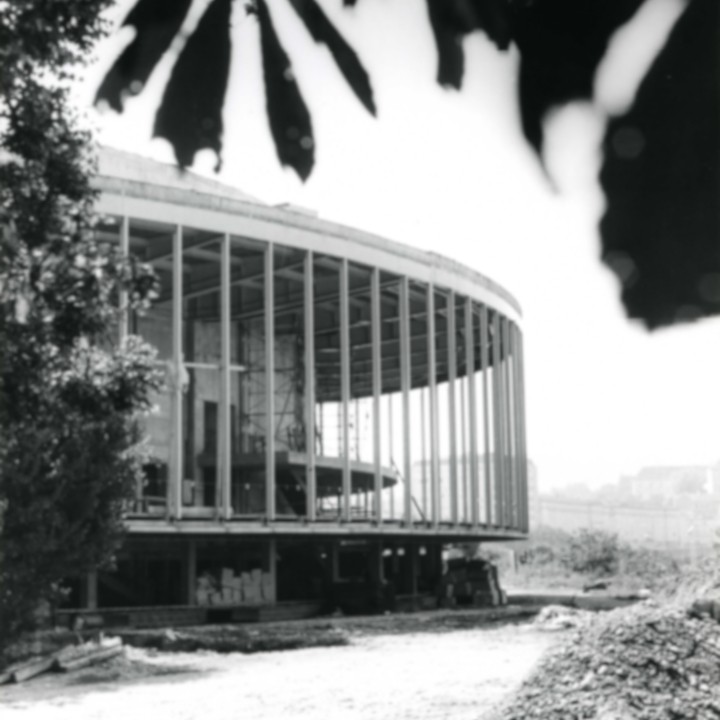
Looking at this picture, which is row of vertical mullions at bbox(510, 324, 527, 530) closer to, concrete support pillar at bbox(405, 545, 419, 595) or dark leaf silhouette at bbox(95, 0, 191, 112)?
concrete support pillar at bbox(405, 545, 419, 595)

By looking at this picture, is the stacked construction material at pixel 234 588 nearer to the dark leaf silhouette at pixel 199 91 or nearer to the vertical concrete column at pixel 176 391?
the vertical concrete column at pixel 176 391

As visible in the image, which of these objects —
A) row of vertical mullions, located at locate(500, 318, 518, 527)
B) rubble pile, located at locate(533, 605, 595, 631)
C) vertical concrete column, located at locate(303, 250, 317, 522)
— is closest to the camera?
rubble pile, located at locate(533, 605, 595, 631)

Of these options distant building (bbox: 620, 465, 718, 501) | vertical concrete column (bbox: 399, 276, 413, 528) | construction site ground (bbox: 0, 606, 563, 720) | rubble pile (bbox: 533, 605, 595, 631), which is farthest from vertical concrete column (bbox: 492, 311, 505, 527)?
distant building (bbox: 620, 465, 718, 501)

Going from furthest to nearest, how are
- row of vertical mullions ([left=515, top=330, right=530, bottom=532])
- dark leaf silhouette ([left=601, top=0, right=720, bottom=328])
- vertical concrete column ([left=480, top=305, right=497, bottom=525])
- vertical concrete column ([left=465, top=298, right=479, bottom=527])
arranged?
row of vertical mullions ([left=515, top=330, right=530, bottom=532]) < vertical concrete column ([left=480, top=305, right=497, bottom=525]) < vertical concrete column ([left=465, top=298, right=479, bottom=527]) < dark leaf silhouette ([left=601, top=0, right=720, bottom=328])

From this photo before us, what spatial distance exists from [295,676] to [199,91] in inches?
651

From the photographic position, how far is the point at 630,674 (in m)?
11.8


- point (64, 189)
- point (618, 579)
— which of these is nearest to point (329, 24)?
point (64, 189)

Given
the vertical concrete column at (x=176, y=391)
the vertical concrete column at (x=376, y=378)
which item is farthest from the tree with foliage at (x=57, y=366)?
the vertical concrete column at (x=376, y=378)

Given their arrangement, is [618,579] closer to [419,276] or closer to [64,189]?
[419,276]

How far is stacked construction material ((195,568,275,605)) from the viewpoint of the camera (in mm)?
29203

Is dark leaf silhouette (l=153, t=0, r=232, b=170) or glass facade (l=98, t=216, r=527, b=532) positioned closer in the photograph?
dark leaf silhouette (l=153, t=0, r=232, b=170)

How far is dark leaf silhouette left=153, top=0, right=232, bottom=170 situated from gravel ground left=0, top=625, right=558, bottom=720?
35.6 ft

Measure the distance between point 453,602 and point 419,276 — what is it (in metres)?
10.4

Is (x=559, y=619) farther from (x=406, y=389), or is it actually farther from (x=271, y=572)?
(x=406, y=389)
